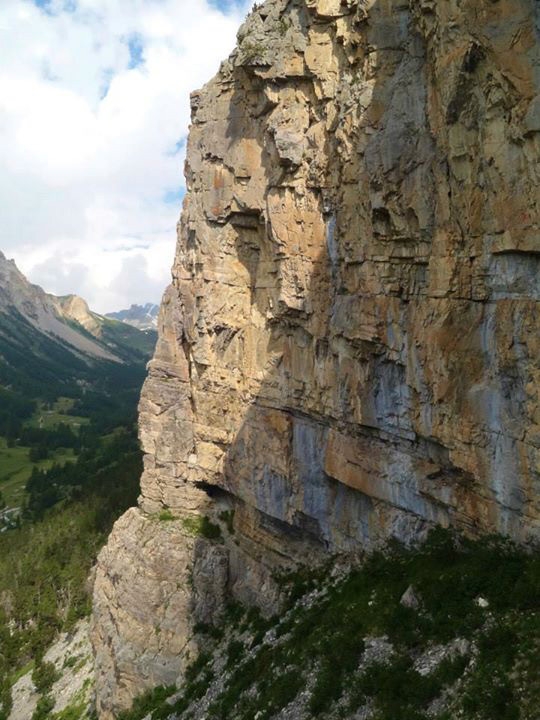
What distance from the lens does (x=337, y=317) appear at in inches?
1093

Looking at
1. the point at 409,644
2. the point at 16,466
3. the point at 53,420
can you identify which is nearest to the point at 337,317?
the point at 409,644

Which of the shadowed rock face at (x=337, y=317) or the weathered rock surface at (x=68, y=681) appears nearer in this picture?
the shadowed rock face at (x=337, y=317)

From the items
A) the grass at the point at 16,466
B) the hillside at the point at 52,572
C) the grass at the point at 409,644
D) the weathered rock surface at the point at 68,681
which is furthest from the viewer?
the grass at the point at 16,466

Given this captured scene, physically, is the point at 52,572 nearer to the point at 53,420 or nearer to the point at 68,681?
the point at 68,681

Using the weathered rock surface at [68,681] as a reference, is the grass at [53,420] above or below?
above

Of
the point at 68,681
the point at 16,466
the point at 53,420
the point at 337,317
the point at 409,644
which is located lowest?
the point at 16,466

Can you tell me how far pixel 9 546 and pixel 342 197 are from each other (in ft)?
245

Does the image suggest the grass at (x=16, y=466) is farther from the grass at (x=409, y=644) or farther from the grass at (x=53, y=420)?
the grass at (x=409, y=644)

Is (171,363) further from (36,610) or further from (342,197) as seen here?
(36,610)

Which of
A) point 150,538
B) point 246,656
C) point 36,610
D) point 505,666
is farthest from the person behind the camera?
point 36,610

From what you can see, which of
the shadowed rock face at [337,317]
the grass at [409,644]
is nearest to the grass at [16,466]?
the shadowed rock face at [337,317]

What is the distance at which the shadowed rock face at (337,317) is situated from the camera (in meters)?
19.7

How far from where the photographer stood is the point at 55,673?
159ft

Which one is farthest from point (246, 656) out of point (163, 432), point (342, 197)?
point (342, 197)
